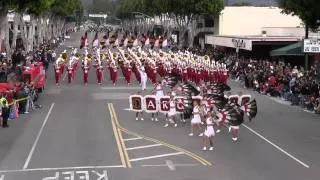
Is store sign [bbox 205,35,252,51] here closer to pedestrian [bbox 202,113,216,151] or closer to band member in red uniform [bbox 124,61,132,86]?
band member in red uniform [bbox 124,61,132,86]

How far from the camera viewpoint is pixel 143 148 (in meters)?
23.6

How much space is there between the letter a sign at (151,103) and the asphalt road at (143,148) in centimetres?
62

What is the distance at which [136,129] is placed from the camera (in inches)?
1099

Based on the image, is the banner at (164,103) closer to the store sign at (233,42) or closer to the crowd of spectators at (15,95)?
the crowd of spectators at (15,95)

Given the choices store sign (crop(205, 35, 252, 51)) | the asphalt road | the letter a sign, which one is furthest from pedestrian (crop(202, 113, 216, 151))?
store sign (crop(205, 35, 252, 51))

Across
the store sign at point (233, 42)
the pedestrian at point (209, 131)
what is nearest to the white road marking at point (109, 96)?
the pedestrian at point (209, 131)

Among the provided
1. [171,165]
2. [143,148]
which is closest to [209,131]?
[143,148]

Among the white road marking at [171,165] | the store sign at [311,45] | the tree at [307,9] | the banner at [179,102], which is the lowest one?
the white road marking at [171,165]

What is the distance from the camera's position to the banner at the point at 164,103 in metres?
29.4

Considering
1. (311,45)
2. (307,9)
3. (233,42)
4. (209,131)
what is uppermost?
(307,9)

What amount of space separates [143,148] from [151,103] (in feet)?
21.6

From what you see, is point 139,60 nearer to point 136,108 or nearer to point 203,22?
point 136,108

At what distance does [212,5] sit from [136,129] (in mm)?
52956

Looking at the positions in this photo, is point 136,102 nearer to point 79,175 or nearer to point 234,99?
point 234,99
